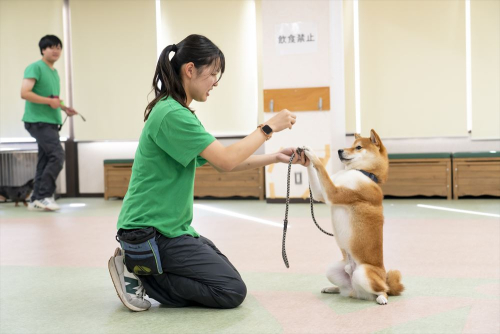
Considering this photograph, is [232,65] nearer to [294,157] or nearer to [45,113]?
[45,113]

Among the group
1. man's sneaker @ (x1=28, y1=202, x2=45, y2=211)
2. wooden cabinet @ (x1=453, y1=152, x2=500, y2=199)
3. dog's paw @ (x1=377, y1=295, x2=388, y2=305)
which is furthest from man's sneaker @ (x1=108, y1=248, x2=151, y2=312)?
wooden cabinet @ (x1=453, y1=152, x2=500, y2=199)

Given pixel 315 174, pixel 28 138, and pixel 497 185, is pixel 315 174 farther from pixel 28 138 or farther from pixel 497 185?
pixel 28 138

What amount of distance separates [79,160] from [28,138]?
728 millimetres

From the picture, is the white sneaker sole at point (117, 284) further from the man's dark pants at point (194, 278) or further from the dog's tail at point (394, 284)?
the dog's tail at point (394, 284)

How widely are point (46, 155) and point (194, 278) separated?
418 cm

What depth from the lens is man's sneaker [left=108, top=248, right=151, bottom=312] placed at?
2426 mm

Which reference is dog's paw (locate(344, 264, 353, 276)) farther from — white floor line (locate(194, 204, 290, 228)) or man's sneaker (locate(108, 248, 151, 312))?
white floor line (locate(194, 204, 290, 228))

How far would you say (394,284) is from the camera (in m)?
2.55

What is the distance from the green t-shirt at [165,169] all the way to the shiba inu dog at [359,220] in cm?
53

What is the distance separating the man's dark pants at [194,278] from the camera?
2432mm

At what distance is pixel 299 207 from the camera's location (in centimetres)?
608

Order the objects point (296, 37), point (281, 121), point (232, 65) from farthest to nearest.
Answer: point (232, 65) < point (296, 37) < point (281, 121)

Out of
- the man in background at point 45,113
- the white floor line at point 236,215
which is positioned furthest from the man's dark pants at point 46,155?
the white floor line at point 236,215

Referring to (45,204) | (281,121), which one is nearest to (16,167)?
(45,204)
